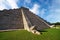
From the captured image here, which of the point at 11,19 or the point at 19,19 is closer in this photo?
the point at 11,19

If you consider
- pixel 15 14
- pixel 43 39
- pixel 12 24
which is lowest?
pixel 43 39

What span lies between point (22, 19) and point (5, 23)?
16.1 feet

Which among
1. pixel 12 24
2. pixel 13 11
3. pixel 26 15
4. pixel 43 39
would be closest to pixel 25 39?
pixel 43 39

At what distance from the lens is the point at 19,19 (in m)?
42.3

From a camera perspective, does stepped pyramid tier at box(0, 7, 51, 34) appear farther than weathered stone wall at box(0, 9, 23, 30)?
No

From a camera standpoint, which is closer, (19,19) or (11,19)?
(11,19)

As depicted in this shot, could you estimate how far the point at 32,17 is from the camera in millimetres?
41906

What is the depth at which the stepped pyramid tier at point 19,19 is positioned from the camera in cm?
3856

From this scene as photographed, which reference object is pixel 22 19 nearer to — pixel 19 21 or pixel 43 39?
pixel 19 21

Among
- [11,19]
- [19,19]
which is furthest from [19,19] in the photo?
[11,19]

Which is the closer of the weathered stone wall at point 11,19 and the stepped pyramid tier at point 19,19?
the stepped pyramid tier at point 19,19

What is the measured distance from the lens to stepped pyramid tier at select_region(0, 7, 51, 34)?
38562mm

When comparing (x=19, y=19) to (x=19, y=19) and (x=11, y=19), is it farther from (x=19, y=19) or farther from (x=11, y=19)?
(x=11, y=19)

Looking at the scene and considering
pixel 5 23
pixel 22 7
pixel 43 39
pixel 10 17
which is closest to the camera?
pixel 43 39
